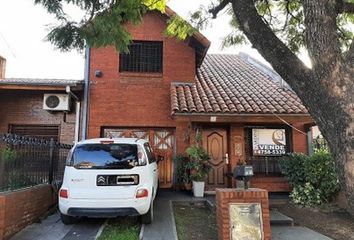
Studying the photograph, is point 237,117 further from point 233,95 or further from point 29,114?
point 29,114

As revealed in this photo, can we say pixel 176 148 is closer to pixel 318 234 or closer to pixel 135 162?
pixel 135 162

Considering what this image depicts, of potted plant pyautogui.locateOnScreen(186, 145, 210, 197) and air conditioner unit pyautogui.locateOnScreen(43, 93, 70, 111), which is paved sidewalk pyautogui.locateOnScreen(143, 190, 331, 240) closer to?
potted plant pyautogui.locateOnScreen(186, 145, 210, 197)

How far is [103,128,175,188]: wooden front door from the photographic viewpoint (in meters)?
12.1

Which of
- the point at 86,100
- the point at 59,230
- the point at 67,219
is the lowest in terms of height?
the point at 59,230

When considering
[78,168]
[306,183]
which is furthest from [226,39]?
[306,183]

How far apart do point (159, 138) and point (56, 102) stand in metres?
3.91

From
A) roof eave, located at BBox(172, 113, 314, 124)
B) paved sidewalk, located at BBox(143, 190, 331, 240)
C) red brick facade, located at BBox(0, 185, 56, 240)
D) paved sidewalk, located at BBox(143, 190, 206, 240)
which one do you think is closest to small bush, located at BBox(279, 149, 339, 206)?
roof eave, located at BBox(172, 113, 314, 124)

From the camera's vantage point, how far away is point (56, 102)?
11.9m

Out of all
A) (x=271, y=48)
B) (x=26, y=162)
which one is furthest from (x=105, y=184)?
(x=271, y=48)

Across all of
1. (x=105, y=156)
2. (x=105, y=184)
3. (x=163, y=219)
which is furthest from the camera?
(x=163, y=219)

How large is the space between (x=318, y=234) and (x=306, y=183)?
10.6ft

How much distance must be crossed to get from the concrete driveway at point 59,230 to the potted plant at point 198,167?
367cm

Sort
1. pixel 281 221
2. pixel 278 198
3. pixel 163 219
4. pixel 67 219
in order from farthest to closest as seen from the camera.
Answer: pixel 278 198
pixel 163 219
pixel 281 221
pixel 67 219

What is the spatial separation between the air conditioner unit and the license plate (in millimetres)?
5869
